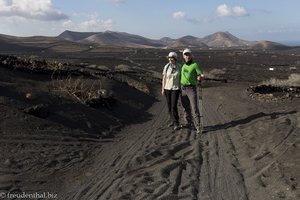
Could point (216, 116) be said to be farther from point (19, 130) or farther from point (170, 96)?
point (19, 130)

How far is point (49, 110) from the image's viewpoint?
13.1m

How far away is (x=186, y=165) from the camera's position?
379 inches

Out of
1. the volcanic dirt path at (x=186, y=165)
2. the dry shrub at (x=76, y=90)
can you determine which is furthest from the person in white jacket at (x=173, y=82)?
the dry shrub at (x=76, y=90)

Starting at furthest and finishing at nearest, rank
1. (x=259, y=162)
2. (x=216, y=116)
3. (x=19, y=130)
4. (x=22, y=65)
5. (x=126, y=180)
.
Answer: (x=22, y=65), (x=216, y=116), (x=19, y=130), (x=259, y=162), (x=126, y=180)

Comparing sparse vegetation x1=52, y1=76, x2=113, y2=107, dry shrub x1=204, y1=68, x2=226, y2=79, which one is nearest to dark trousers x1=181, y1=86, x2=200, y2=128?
sparse vegetation x1=52, y1=76, x2=113, y2=107

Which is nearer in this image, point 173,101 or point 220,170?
point 220,170

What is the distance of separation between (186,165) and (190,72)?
162 inches

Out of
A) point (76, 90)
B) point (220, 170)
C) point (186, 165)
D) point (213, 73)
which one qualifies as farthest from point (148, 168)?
point (213, 73)

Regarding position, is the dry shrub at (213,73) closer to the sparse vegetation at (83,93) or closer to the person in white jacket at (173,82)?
the sparse vegetation at (83,93)

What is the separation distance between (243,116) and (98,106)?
14.5 ft

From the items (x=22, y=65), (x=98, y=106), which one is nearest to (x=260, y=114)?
(x=98, y=106)

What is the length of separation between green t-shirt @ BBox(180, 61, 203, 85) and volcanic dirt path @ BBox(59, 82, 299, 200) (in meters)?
1.27

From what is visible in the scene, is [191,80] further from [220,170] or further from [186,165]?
[220,170]

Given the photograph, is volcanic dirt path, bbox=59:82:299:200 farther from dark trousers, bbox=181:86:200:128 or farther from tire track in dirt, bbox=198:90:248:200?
dark trousers, bbox=181:86:200:128
